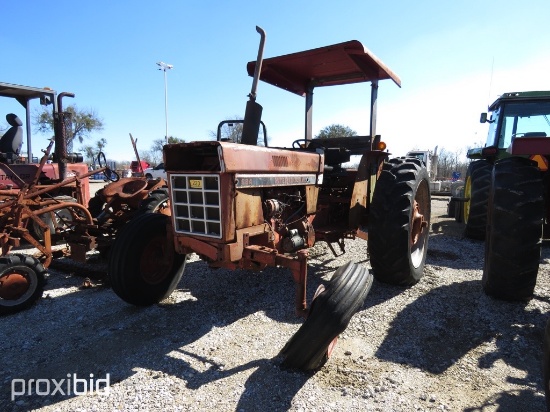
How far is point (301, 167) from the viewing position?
359 centimetres

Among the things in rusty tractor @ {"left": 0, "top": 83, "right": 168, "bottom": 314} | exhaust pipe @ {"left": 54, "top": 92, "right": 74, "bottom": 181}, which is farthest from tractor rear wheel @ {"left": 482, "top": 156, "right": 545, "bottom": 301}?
exhaust pipe @ {"left": 54, "top": 92, "right": 74, "bottom": 181}

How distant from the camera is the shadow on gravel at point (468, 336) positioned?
2.55 m

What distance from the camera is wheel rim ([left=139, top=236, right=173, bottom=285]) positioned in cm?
357

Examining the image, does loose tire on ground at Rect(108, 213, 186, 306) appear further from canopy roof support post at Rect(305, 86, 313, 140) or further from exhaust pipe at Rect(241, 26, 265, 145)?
canopy roof support post at Rect(305, 86, 313, 140)

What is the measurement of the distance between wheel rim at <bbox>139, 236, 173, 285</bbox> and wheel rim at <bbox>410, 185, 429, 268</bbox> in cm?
274

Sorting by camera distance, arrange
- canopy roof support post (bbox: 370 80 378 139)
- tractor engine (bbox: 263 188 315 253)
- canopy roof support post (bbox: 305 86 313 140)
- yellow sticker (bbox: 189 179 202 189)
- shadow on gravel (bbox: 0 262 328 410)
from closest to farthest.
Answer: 1. shadow on gravel (bbox: 0 262 328 410)
2. yellow sticker (bbox: 189 179 202 189)
3. tractor engine (bbox: 263 188 315 253)
4. canopy roof support post (bbox: 370 80 378 139)
5. canopy roof support post (bbox: 305 86 313 140)

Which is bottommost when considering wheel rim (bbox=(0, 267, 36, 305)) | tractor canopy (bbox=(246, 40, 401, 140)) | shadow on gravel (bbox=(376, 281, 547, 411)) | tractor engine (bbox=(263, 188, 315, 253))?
shadow on gravel (bbox=(376, 281, 547, 411))

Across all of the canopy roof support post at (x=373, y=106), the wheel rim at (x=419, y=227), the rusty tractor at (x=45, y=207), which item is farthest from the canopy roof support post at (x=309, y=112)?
the rusty tractor at (x=45, y=207)

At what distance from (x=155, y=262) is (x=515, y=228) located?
10.5 feet

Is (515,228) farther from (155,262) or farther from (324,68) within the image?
(155,262)

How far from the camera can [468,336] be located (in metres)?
3.00

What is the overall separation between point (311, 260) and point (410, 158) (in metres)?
1.84

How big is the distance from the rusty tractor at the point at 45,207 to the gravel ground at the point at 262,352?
0.35 metres

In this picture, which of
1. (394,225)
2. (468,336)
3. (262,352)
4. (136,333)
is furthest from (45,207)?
(468,336)
